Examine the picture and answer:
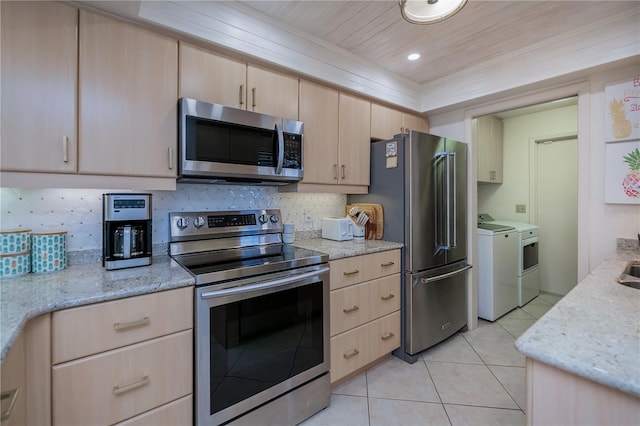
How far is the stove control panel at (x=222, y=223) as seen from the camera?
182cm

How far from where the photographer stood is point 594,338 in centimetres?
76

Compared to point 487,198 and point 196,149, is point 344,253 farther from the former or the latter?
point 487,198

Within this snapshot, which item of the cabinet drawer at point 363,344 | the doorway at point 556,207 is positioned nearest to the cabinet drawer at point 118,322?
the cabinet drawer at point 363,344

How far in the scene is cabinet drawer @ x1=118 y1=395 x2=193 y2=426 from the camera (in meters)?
1.18

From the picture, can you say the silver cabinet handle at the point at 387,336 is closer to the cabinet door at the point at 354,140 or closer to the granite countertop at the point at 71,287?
the cabinet door at the point at 354,140

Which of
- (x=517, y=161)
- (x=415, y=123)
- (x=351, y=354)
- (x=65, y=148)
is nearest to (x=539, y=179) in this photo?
(x=517, y=161)

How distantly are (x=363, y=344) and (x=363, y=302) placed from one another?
0.30 meters

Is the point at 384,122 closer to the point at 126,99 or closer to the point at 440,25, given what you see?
the point at 440,25

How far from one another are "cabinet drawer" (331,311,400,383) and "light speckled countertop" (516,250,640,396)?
1.26m

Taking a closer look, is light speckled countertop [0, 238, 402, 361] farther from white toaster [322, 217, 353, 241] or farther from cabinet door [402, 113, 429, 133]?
cabinet door [402, 113, 429, 133]

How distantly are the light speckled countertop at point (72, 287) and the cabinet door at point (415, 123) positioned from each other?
2.41 meters

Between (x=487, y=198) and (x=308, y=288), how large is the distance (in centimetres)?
367

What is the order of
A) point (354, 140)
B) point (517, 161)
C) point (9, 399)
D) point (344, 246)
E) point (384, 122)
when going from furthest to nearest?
point (517, 161) < point (384, 122) < point (354, 140) < point (344, 246) < point (9, 399)

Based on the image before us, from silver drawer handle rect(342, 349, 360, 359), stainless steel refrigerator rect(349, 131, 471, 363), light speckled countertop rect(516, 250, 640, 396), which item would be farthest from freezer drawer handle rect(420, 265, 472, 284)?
light speckled countertop rect(516, 250, 640, 396)
